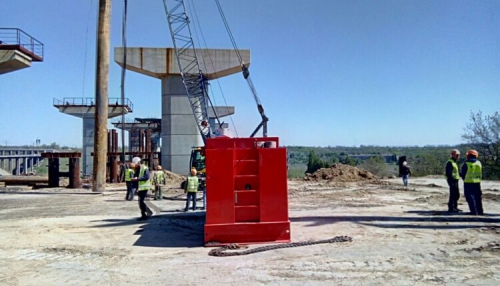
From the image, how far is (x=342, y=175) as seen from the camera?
29.7 metres

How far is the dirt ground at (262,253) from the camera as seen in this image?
634 cm

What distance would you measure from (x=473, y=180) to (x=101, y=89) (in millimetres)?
17502

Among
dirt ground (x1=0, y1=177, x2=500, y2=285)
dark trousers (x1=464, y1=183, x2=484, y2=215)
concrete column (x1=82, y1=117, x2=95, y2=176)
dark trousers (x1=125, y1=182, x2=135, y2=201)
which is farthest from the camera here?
concrete column (x1=82, y1=117, x2=95, y2=176)

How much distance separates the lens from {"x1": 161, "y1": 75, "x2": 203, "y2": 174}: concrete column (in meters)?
30.4

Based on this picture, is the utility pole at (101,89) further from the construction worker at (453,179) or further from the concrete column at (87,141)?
the concrete column at (87,141)

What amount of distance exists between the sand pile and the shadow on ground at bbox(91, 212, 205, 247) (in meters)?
17.7

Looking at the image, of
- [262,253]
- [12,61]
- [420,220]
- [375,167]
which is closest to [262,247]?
[262,253]

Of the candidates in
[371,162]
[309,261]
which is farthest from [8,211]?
[371,162]

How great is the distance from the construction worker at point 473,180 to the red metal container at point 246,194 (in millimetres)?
6383

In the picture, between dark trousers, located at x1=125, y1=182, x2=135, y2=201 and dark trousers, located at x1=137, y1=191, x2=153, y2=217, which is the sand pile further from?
dark trousers, located at x1=137, y1=191, x2=153, y2=217

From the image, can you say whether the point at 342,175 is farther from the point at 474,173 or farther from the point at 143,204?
the point at 143,204

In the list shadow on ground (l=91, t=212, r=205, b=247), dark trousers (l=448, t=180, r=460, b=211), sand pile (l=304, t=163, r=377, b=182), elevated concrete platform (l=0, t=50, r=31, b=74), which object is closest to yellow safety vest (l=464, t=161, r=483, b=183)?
dark trousers (l=448, t=180, r=460, b=211)

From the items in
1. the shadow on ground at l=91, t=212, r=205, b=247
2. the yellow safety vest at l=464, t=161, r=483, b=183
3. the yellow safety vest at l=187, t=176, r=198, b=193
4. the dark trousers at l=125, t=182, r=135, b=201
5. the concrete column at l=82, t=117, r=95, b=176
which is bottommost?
the shadow on ground at l=91, t=212, r=205, b=247

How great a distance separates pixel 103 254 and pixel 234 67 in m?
23.9
